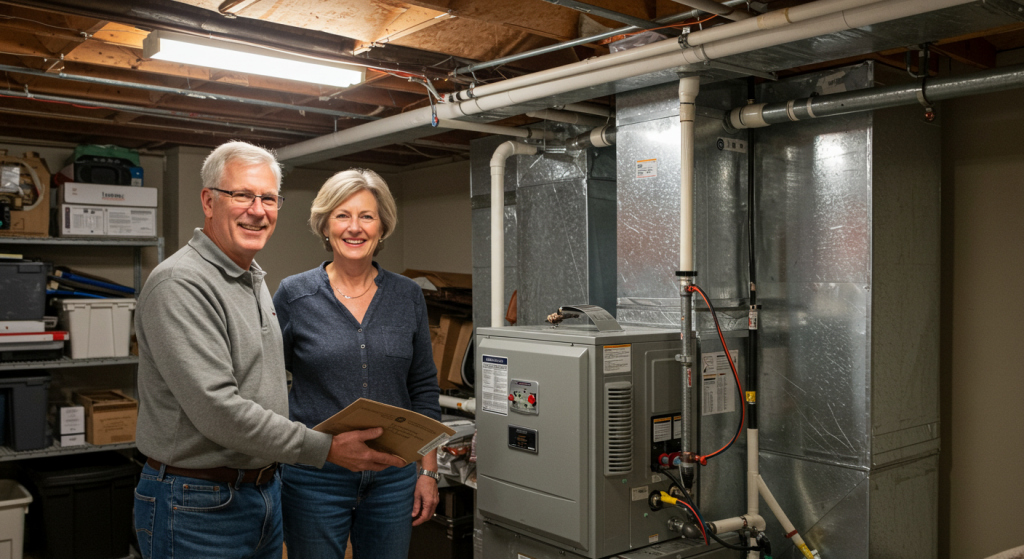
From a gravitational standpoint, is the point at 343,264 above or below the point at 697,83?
below

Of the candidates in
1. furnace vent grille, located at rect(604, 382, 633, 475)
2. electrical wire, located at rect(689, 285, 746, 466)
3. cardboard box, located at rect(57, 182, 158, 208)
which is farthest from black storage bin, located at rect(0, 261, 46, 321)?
electrical wire, located at rect(689, 285, 746, 466)

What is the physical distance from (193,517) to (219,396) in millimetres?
310

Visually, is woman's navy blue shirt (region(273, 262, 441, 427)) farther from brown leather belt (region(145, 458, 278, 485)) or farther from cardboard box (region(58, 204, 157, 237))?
cardboard box (region(58, 204, 157, 237))

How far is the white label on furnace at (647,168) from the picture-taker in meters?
2.88

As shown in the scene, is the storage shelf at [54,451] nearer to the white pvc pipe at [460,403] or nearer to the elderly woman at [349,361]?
the white pvc pipe at [460,403]

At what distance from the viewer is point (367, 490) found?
2.12 metres

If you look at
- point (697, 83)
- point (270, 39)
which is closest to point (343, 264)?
point (270, 39)

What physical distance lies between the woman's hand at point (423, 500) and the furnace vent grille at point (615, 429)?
62 centimetres

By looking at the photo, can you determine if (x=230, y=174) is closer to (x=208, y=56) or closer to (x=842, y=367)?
(x=208, y=56)

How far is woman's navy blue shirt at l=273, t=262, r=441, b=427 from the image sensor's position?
6.98 ft

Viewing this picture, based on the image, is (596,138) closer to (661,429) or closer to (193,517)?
(661,429)

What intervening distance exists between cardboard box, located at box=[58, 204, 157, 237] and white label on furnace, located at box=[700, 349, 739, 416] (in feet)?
11.3

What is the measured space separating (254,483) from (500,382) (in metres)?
1.23

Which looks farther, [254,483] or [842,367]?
[842,367]
